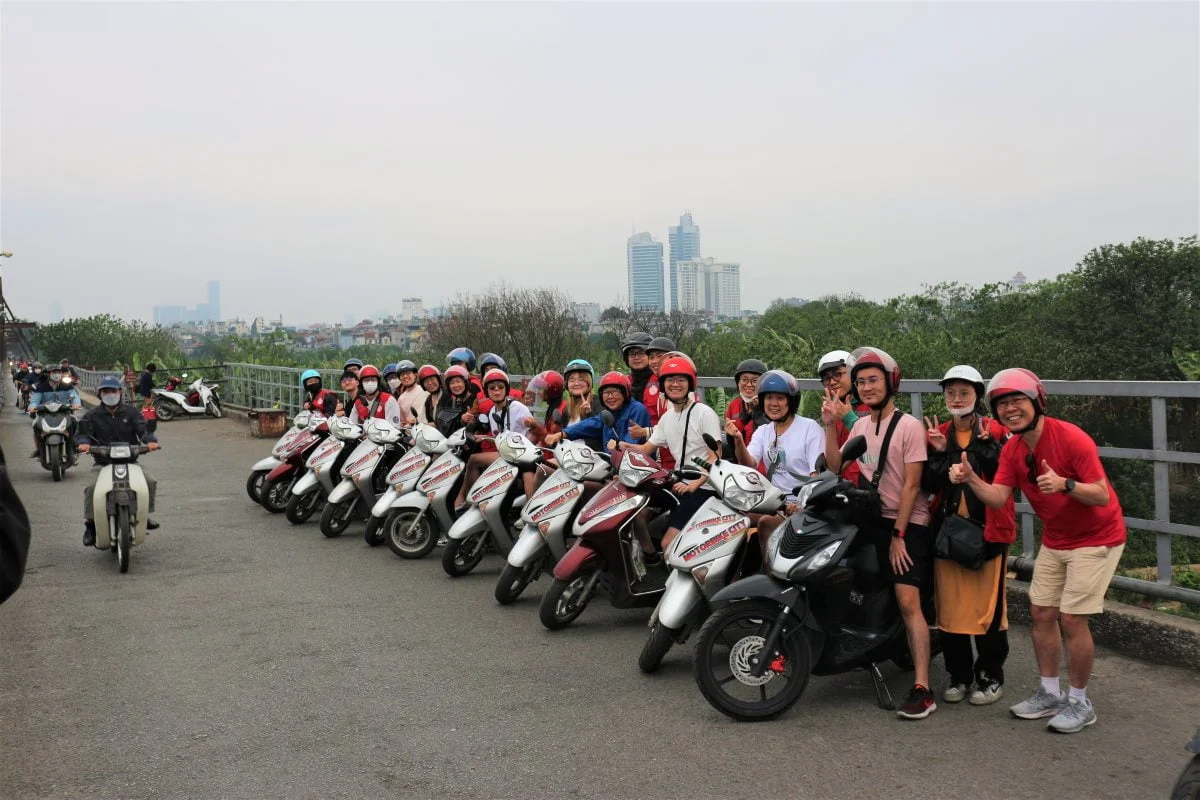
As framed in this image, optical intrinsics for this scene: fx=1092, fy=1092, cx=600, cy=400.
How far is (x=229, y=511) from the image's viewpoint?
12234 millimetres

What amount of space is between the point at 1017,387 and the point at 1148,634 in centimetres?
187

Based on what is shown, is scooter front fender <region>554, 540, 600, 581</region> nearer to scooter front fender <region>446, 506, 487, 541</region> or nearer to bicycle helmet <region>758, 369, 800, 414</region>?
bicycle helmet <region>758, 369, 800, 414</region>

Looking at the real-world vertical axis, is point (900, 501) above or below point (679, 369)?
below

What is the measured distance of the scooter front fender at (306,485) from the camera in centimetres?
1098

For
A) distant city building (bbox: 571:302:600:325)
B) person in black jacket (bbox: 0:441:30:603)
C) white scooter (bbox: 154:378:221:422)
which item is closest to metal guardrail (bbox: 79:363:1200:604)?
person in black jacket (bbox: 0:441:30:603)

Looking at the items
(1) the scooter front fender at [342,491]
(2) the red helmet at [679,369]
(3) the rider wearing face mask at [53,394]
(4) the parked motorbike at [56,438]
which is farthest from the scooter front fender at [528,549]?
(3) the rider wearing face mask at [53,394]

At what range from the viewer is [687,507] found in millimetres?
6477

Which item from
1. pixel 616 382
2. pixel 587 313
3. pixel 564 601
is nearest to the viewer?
pixel 564 601

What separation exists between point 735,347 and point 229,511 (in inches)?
1008

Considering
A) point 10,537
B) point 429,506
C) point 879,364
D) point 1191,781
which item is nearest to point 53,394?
point 429,506

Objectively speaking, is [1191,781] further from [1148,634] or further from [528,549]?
[528,549]

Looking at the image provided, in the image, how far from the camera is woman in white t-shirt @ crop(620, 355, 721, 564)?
6508 mm

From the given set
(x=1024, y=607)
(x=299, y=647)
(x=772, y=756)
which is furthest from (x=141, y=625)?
(x=1024, y=607)

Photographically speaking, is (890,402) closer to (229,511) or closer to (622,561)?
(622,561)
